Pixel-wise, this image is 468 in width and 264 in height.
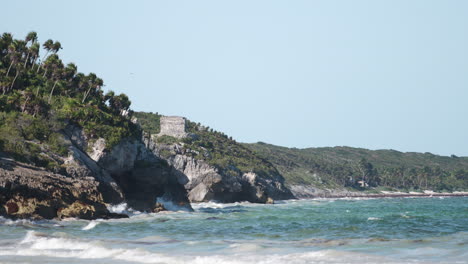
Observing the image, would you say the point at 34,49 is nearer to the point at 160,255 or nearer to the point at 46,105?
the point at 46,105

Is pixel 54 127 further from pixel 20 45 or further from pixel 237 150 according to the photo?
pixel 237 150

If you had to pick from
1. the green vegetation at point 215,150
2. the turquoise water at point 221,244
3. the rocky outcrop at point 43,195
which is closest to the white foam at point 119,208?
the rocky outcrop at point 43,195

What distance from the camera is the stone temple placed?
12712 centimetres

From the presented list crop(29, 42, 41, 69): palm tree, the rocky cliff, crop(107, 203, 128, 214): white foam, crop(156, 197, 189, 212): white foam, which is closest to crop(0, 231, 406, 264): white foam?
the rocky cliff

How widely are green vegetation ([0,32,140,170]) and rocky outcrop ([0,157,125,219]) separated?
12.2ft

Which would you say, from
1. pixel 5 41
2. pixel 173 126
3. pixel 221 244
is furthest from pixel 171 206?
pixel 173 126

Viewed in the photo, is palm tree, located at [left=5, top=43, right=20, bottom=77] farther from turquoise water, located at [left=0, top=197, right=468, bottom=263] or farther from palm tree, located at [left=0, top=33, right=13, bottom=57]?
turquoise water, located at [left=0, top=197, right=468, bottom=263]

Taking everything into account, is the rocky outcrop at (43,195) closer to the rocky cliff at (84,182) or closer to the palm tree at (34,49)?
the rocky cliff at (84,182)

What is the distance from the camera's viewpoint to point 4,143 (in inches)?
1882

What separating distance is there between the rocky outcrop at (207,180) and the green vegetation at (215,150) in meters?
1.39

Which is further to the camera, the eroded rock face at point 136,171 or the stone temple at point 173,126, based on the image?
the stone temple at point 173,126

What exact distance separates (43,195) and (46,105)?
69.0 ft

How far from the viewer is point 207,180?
10088 centimetres

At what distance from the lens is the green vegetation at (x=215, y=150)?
115250mm
